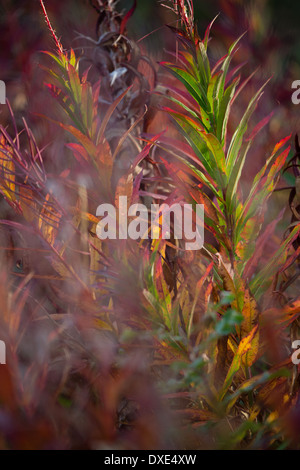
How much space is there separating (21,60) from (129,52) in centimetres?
13

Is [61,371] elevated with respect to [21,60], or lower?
lower

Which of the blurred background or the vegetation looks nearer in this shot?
the vegetation

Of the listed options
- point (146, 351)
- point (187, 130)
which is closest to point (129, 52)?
point (187, 130)

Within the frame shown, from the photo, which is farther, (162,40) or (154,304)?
(162,40)

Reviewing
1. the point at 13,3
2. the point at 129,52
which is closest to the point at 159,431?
the point at 129,52

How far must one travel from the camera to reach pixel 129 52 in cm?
31

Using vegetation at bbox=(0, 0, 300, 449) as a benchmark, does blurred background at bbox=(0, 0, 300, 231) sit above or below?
above

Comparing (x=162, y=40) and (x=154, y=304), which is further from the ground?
(x=162, y=40)

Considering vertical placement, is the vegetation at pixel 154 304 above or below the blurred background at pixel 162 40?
below

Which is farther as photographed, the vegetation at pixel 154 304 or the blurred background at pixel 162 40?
the blurred background at pixel 162 40
